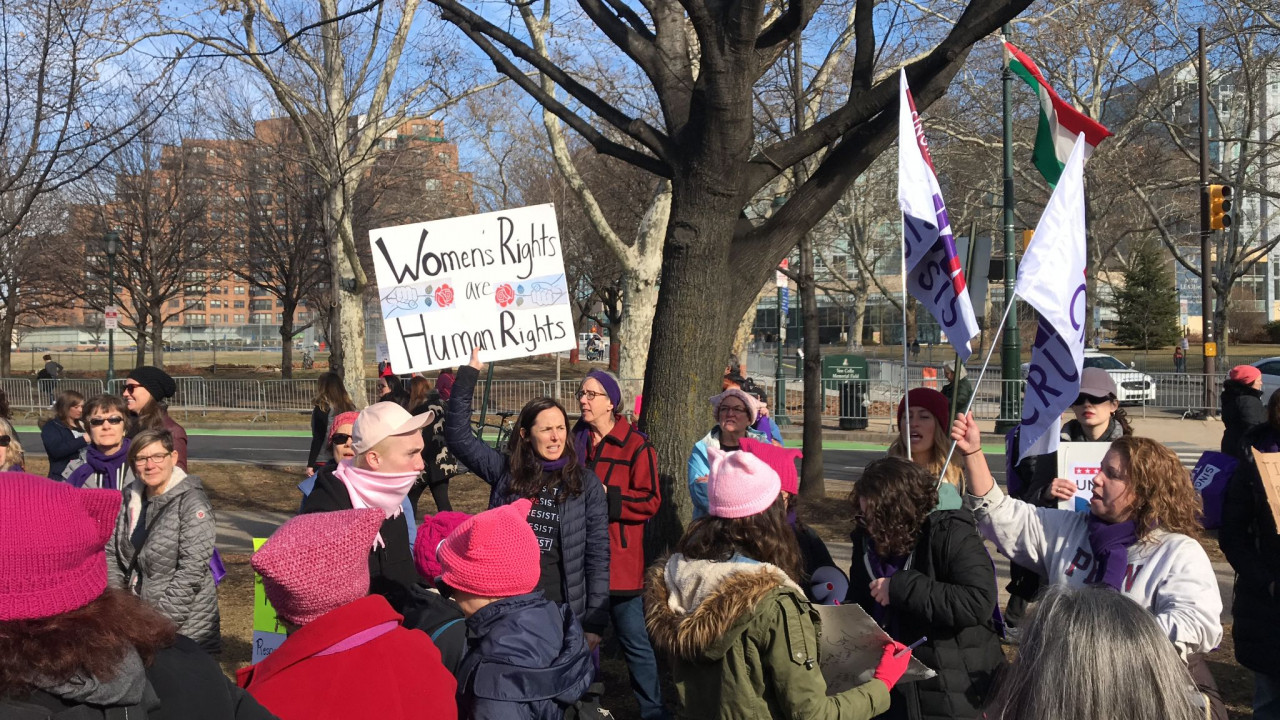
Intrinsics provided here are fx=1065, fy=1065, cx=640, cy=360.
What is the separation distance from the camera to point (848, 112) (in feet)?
21.0

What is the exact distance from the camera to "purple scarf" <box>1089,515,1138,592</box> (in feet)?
11.5

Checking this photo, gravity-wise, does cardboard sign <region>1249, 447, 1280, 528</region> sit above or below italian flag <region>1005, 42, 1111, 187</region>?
below

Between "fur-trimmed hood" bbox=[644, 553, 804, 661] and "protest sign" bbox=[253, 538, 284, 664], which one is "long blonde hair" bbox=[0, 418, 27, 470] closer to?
"protest sign" bbox=[253, 538, 284, 664]

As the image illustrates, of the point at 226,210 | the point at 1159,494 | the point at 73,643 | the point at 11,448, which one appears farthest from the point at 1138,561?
the point at 226,210

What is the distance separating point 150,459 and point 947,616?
3.67 meters

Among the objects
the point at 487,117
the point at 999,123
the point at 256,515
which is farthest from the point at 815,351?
the point at 999,123

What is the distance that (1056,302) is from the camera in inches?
170

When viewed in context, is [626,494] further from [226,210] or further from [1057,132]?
[226,210]

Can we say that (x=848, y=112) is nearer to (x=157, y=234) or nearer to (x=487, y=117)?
(x=487, y=117)

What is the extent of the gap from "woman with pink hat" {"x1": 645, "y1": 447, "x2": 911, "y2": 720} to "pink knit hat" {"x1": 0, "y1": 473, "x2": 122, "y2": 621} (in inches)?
68.5

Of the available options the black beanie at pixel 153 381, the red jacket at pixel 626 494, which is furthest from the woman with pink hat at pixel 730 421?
the black beanie at pixel 153 381

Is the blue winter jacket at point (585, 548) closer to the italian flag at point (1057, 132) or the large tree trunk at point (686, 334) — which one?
the large tree trunk at point (686, 334)

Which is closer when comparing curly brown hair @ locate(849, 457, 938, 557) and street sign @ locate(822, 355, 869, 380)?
curly brown hair @ locate(849, 457, 938, 557)

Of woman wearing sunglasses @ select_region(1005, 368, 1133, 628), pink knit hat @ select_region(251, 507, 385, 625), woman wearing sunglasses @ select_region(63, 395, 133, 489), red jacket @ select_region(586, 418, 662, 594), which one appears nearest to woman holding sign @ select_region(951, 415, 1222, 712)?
woman wearing sunglasses @ select_region(1005, 368, 1133, 628)
